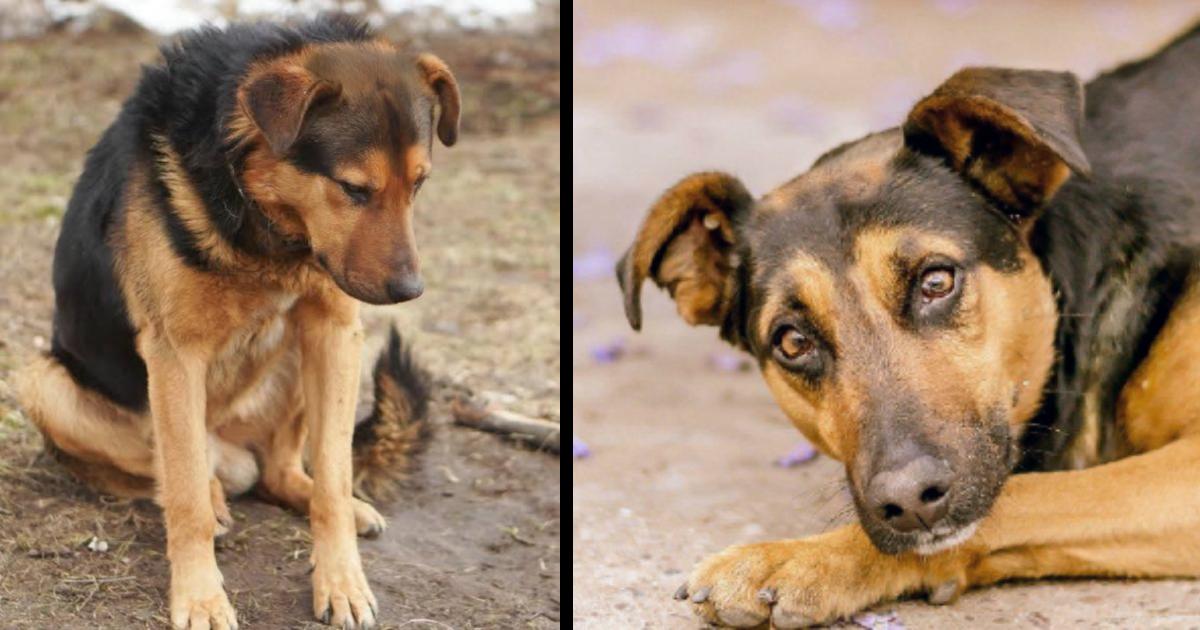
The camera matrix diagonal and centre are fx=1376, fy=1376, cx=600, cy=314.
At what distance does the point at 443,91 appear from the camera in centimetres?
502

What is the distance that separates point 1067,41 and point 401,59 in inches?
347

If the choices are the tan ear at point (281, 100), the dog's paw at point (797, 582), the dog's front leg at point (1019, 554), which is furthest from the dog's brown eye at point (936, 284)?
the tan ear at point (281, 100)

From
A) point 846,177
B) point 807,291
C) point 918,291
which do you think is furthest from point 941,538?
point 846,177

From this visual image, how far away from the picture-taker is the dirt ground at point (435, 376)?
4.90 meters

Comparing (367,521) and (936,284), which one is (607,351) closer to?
(367,521)

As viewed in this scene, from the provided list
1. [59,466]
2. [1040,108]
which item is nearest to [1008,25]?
[1040,108]

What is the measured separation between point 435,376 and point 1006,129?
3.47 m

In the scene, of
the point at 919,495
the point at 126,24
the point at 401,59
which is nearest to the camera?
the point at 919,495

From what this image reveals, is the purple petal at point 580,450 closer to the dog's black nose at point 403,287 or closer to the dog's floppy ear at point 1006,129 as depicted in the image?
the dog's black nose at point 403,287

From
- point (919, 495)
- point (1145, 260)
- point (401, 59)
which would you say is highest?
point (401, 59)

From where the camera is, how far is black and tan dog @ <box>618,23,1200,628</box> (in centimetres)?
412

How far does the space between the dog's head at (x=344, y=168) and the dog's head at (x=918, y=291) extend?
2.64 feet

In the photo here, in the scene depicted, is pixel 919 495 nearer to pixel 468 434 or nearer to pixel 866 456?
pixel 866 456

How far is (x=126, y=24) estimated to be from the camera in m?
11.6
